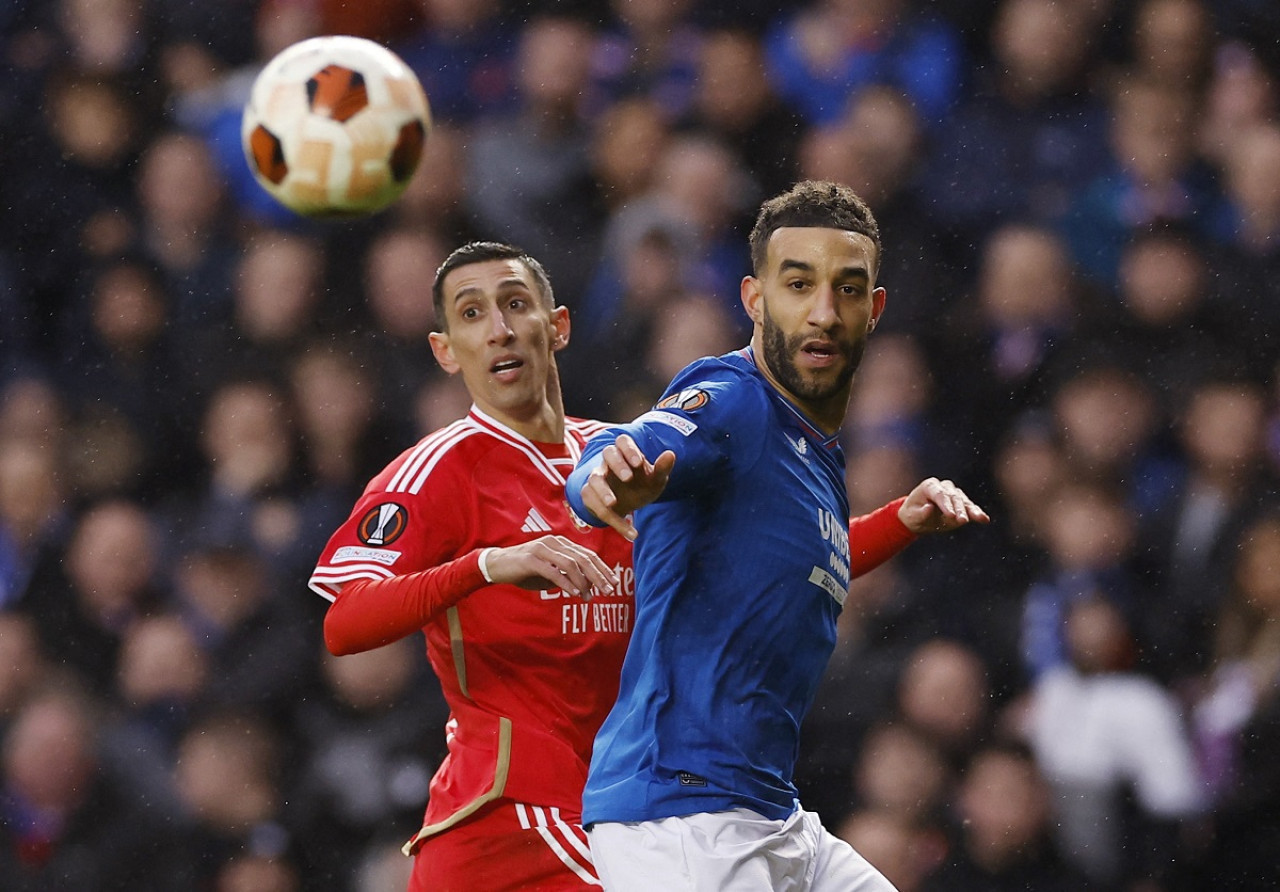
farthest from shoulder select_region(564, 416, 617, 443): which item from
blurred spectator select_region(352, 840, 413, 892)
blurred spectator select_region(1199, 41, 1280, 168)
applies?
blurred spectator select_region(1199, 41, 1280, 168)

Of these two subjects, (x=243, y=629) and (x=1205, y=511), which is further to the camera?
(x=243, y=629)

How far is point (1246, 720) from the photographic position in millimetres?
4785

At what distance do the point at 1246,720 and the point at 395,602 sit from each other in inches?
110

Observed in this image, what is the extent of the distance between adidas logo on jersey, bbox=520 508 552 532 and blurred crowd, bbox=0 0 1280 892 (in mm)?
1814

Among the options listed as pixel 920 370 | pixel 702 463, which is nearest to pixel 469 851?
pixel 702 463

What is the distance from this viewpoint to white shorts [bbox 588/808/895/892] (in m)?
2.70

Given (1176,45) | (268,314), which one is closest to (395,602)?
(268,314)

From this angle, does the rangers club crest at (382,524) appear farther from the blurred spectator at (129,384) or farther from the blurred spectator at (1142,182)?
the blurred spectator at (1142,182)

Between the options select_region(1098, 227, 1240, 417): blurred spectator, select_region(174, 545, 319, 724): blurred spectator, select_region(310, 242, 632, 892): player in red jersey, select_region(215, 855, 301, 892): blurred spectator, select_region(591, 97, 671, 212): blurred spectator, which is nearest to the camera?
select_region(310, 242, 632, 892): player in red jersey

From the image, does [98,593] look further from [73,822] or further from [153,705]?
[73,822]

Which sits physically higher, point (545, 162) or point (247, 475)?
point (545, 162)

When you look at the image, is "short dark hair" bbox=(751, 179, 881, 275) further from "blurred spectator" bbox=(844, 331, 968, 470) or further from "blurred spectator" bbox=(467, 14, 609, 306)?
"blurred spectator" bbox=(467, 14, 609, 306)

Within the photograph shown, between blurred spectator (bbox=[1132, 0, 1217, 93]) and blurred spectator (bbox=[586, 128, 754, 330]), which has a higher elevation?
blurred spectator (bbox=[1132, 0, 1217, 93])

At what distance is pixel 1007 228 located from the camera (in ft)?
18.0
